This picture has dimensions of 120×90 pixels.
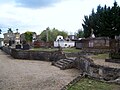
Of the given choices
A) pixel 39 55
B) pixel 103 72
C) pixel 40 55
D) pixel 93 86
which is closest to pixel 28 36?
pixel 39 55

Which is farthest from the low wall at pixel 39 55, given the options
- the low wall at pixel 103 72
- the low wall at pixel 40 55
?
the low wall at pixel 103 72

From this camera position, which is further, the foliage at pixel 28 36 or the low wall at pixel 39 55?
the foliage at pixel 28 36

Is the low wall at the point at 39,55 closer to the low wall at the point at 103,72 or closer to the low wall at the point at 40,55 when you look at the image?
the low wall at the point at 40,55

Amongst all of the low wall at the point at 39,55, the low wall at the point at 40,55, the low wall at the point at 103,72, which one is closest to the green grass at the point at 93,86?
the low wall at the point at 103,72

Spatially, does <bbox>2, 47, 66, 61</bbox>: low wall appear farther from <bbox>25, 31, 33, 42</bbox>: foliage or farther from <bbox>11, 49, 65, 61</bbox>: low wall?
<bbox>25, 31, 33, 42</bbox>: foliage

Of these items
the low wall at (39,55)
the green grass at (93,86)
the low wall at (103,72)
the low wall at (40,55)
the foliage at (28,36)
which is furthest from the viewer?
the foliage at (28,36)

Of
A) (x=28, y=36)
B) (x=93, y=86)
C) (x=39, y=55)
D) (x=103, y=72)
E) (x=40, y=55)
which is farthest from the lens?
(x=28, y=36)

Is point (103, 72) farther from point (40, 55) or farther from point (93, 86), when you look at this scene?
point (40, 55)

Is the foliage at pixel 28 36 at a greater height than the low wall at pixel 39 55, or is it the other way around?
the foliage at pixel 28 36

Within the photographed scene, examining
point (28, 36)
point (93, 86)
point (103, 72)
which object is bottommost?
point (93, 86)

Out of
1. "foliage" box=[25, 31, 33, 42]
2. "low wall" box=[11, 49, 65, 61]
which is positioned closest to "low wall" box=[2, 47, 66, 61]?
"low wall" box=[11, 49, 65, 61]

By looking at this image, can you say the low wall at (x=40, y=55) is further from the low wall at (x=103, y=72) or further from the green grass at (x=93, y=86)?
the green grass at (x=93, y=86)

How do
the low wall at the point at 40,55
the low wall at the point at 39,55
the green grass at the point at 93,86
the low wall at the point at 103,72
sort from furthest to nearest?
1. the low wall at the point at 39,55
2. the low wall at the point at 40,55
3. the low wall at the point at 103,72
4. the green grass at the point at 93,86

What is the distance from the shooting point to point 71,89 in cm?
1134
